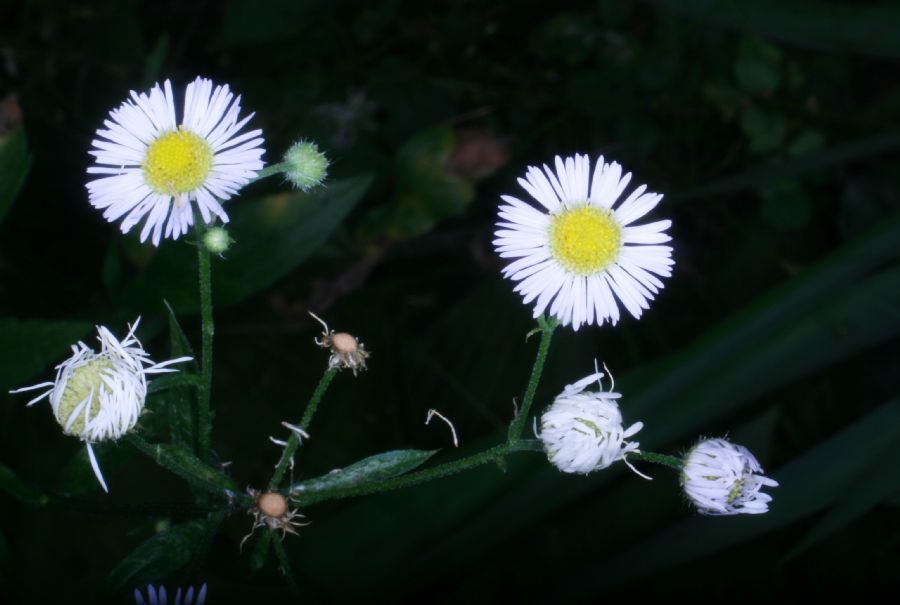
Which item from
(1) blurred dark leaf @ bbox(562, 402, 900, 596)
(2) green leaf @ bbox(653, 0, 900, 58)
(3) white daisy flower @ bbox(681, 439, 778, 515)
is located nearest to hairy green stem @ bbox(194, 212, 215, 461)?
(3) white daisy flower @ bbox(681, 439, 778, 515)

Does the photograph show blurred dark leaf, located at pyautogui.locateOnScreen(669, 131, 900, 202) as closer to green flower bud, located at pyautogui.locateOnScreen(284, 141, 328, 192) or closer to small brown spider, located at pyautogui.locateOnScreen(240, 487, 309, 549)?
green flower bud, located at pyautogui.locateOnScreen(284, 141, 328, 192)

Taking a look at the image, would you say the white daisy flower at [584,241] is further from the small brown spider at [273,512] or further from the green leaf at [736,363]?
the small brown spider at [273,512]

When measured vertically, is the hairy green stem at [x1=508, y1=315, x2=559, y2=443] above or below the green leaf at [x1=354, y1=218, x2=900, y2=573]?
below

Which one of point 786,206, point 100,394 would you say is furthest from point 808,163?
→ point 100,394

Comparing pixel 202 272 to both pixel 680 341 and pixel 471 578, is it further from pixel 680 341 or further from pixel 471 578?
pixel 680 341

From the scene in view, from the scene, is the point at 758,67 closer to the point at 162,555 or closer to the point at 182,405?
the point at 182,405

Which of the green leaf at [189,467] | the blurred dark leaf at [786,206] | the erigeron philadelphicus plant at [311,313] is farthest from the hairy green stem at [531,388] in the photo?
the blurred dark leaf at [786,206]
